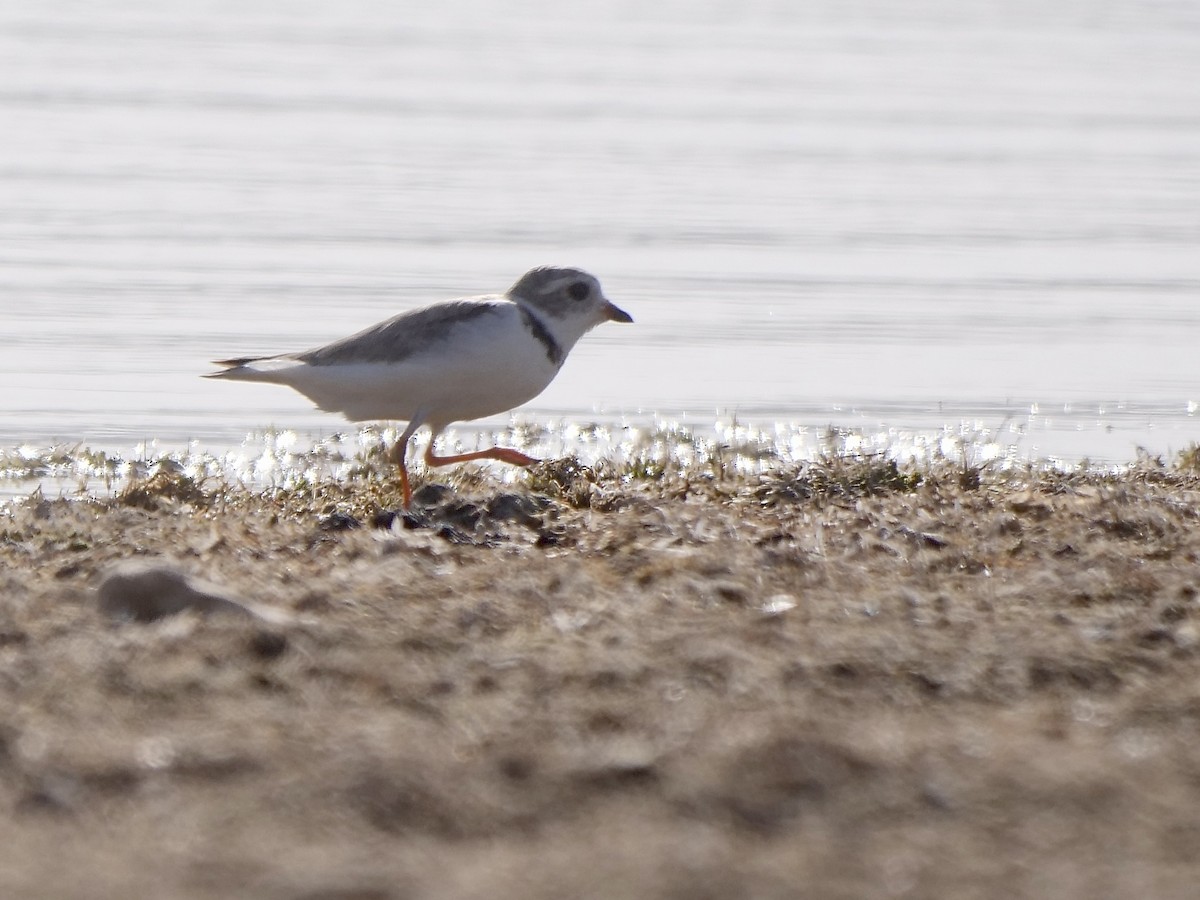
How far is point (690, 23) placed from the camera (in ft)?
121

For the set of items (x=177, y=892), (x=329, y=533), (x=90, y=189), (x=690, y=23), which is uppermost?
(x=690, y=23)

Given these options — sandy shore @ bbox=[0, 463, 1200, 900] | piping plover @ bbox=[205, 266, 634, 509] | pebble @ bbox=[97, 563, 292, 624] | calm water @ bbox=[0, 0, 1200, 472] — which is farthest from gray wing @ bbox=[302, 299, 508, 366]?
pebble @ bbox=[97, 563, 292, 624]

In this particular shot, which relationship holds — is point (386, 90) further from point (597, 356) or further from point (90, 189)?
point (597, 356)

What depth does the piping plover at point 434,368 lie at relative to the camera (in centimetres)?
771

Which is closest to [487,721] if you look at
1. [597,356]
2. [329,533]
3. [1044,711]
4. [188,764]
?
[188,764]

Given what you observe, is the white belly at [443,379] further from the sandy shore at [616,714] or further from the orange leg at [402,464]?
the sandy shore at [616,714]

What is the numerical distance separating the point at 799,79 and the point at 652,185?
10.5m

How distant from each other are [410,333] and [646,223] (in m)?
8.52

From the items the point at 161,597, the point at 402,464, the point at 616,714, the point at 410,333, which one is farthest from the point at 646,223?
the point at 616,714

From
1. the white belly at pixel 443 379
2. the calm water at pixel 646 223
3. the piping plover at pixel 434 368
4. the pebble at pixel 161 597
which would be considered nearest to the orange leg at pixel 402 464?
the piping plover at pixel 434 368

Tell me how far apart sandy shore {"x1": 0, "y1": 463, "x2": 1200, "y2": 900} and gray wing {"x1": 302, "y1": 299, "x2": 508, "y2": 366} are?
1.67 metres

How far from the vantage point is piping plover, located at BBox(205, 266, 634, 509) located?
7711mm

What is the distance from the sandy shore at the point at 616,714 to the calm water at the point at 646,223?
400cm

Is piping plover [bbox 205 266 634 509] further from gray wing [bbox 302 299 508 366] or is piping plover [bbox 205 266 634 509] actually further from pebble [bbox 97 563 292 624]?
pebble [bbox 97 563 292 624]
